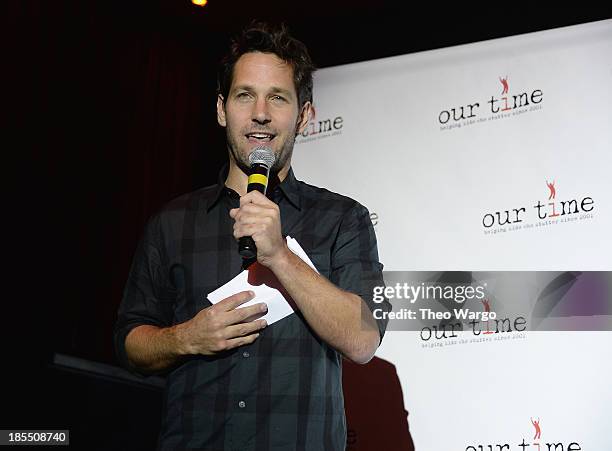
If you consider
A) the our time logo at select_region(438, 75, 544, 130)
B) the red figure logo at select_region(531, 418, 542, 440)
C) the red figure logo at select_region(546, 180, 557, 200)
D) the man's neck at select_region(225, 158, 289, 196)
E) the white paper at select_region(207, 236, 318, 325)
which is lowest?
the red figure logo at select_region(531, 418, 542, 440)

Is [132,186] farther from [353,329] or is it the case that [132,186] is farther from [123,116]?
[353,329]

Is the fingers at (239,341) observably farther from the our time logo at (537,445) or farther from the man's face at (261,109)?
the our time logo at (537,445)

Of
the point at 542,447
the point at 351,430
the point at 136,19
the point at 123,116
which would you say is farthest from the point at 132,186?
the point at 542,447

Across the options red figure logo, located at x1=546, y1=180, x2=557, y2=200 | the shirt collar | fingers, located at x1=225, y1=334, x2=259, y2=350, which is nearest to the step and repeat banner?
red figure logo, located at x1=546, y1=180, x2=557, y2=200

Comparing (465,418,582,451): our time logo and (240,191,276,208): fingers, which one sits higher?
(240,191,276,208): fingers

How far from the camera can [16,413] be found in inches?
104

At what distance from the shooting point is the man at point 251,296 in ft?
4.62

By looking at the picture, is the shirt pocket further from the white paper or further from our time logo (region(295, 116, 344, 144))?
our time logo (region(295, 116, 344, 144))

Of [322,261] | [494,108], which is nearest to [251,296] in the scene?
[322,261]

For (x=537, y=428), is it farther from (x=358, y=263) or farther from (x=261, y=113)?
(x=261, y=113)

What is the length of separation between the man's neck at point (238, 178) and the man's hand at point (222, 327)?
15.1 inches

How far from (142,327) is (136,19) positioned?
9.44 ft

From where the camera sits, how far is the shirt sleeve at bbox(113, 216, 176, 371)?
5.29 ft

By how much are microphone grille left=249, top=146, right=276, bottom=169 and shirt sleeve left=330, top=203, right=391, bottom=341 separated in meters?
0.24
